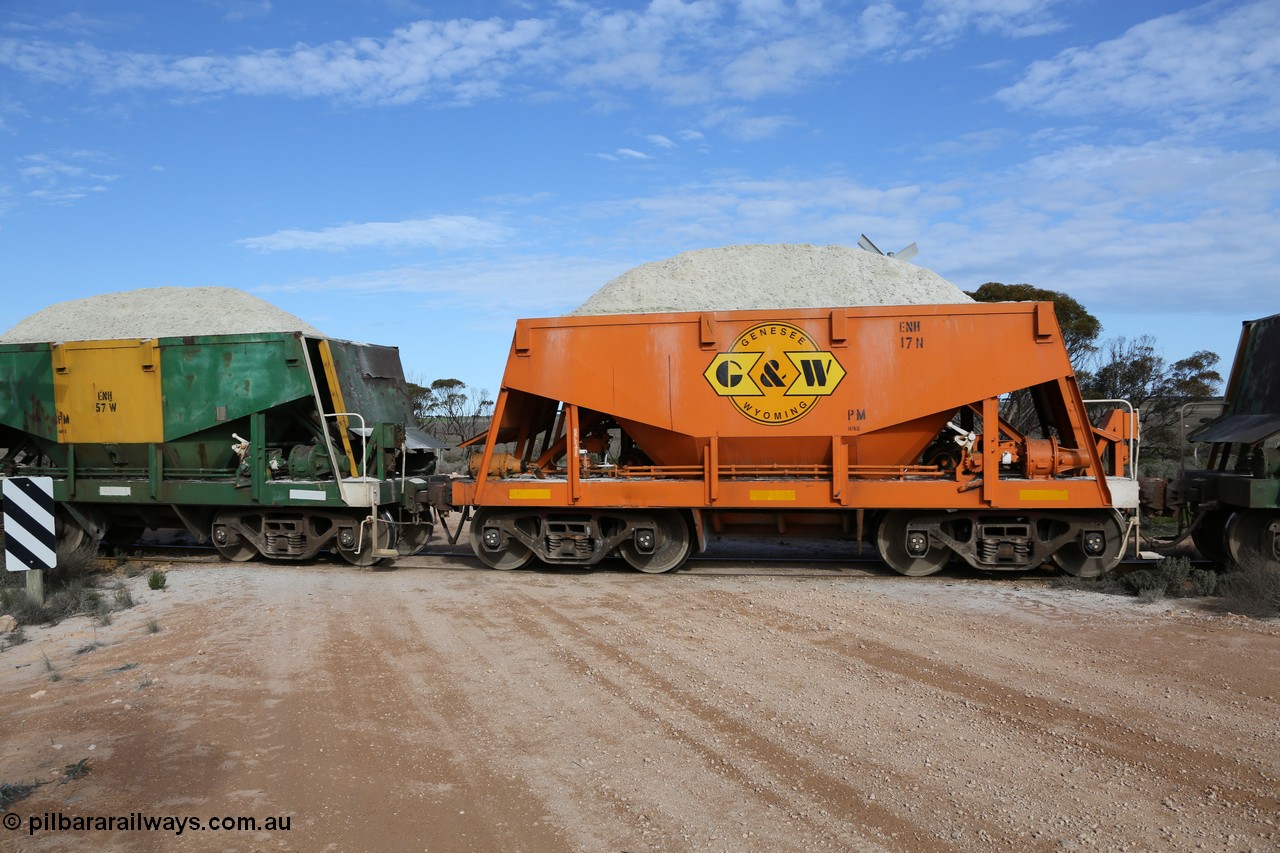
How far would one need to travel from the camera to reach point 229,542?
1140 cm

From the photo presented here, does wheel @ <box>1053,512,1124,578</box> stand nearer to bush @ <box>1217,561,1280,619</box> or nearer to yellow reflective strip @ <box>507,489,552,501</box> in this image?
bush @ <box>1217,561,1280,619</box>

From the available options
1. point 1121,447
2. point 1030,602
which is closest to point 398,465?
point 1030,602

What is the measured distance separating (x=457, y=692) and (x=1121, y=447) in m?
8.01

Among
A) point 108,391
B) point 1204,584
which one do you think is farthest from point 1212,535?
point 108,391

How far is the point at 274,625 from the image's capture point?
7.70m

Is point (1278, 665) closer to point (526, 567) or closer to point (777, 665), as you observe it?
point (777, 665)

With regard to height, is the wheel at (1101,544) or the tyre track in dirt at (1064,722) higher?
the wheel at (1101,544)

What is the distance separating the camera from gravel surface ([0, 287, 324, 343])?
142 feet

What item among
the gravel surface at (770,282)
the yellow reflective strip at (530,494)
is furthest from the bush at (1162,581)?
the gravel surface at (770,282)

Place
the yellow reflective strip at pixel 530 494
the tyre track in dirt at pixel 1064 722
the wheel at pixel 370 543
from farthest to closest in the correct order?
the wheel at pixel 370 543
the yellow reflective strip at pixel 530 494
the tyre track in dirt at pixel 1064 722

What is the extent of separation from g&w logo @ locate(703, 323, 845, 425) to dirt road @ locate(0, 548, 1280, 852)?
7.97 feet

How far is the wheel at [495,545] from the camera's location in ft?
34.7

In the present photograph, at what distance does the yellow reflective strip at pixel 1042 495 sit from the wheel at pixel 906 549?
1.08 meters

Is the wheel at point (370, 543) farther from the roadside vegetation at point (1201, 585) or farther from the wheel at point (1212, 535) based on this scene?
the wheel at point (1212, 535)
